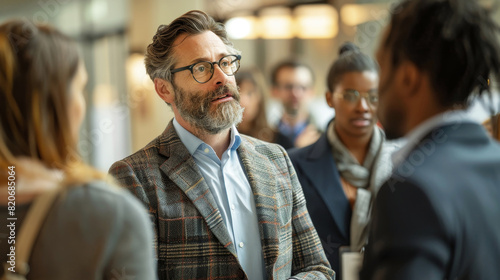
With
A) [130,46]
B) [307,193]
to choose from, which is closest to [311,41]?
[130,46]

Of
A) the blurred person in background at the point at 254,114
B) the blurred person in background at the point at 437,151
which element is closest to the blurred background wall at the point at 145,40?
the blurred person in background at the point at 254,114

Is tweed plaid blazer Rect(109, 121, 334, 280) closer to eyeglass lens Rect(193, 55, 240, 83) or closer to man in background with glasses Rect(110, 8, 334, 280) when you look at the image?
man in background with glasses Rect(110, 8, 334, 280)

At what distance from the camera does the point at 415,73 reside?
1.31 metres

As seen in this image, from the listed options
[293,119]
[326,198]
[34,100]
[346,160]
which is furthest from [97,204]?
[293,119]

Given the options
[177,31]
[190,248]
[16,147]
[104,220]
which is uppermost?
[177,31]

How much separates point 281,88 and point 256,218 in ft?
8.95

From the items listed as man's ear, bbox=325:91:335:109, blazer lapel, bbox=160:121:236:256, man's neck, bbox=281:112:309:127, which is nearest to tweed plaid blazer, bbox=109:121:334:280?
blazer lapel, bbox=160:121:236:256

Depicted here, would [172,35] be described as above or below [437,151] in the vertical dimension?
above

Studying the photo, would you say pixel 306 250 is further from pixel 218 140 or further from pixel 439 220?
pixel 439 220

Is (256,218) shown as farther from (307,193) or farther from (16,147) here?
(16,147)

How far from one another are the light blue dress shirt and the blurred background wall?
5452 mm

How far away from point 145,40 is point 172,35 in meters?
5.72

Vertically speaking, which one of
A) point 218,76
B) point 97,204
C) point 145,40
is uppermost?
point 145,40

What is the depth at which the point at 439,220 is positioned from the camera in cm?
115
